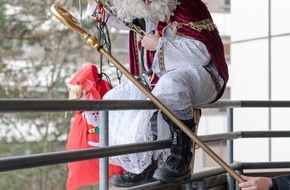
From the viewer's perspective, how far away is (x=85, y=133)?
10.6ft

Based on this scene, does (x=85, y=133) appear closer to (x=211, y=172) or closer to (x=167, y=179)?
(x=167, y=179)

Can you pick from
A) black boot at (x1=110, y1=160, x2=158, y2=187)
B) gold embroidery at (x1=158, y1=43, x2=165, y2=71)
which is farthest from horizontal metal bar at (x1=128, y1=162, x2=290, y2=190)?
gold embroidery at (x1=158, y1=43, x2=165, y2=71)

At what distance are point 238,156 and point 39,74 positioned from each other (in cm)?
289

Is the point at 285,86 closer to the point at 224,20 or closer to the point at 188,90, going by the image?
the point at 224,20

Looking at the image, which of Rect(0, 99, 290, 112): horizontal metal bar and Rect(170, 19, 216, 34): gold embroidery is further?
Rect(170, 19, 216, 34): gold embroidery

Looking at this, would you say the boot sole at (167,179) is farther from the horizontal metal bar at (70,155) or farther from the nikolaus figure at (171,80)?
the horizontal metal bar at (70,155)

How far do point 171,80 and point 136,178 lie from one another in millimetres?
519

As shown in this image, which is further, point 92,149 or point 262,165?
point 262,165

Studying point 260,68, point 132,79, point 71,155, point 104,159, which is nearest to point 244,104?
point 132,79

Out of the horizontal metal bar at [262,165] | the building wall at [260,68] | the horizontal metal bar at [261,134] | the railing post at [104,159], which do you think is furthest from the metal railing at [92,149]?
the building wall at [260,68]

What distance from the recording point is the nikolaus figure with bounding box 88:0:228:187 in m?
2.92

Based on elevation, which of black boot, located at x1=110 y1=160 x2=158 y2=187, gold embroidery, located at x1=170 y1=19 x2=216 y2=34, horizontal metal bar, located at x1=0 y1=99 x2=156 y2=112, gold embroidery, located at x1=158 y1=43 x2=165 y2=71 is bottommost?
black boot, located at x1=110 y1=160 x2=158 y2=187

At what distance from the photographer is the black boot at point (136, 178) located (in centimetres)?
305

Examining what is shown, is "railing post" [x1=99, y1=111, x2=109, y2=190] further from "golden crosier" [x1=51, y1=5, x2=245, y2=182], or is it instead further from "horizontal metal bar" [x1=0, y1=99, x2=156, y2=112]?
"golden crosier" [x1=51, y1=5, x2=245, y2=182]
